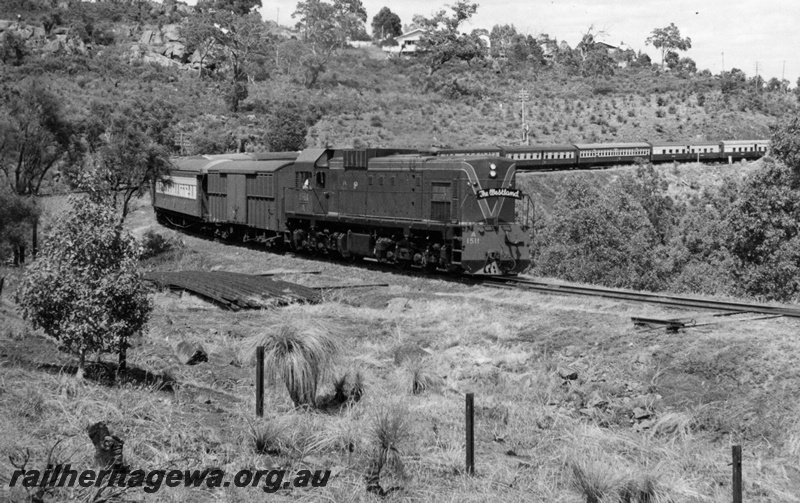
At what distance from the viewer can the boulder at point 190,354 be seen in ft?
49.8

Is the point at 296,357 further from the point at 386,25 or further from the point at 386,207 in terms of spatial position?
the point at 386,25

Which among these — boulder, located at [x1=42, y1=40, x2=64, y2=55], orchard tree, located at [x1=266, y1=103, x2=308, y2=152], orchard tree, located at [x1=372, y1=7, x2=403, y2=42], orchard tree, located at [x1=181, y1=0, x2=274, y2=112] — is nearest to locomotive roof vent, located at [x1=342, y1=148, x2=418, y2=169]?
orchard tree, located at [x1=266, y1=103, x2=308, y2=152]

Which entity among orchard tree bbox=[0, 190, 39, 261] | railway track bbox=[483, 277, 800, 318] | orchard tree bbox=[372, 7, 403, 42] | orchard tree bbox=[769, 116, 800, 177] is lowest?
railway track bbox=[483, 277, 800, 318]

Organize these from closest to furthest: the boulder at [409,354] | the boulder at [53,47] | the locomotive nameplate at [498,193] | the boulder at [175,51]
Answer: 1. the boulder at [409,354]
2. the locomotive nameplate at [498,193]
3. the boulder at [53,47]
4. the boulder at [175,51]

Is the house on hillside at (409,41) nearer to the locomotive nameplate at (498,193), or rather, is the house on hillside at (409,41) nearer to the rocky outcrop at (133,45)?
the rocky outcrop at (133,45)

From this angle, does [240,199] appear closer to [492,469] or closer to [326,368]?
[326,368]

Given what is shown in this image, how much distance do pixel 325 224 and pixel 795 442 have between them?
21.8m

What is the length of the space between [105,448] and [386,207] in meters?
18.8

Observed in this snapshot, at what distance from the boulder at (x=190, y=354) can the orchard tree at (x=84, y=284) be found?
2.62m

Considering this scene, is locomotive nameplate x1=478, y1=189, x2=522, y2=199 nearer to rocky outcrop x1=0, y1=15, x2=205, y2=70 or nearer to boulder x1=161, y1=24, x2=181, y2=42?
rocky outcrop x1=0, y1=15, x2=205, y2=70

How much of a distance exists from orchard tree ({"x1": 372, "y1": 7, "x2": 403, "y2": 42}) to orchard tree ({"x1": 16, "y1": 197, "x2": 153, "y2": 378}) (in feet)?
510

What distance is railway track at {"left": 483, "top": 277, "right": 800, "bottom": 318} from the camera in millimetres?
17500

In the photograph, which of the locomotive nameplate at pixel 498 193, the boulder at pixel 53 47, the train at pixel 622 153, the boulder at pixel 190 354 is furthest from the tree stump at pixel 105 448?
the boulder at pixel 53 47

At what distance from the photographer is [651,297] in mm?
20094
